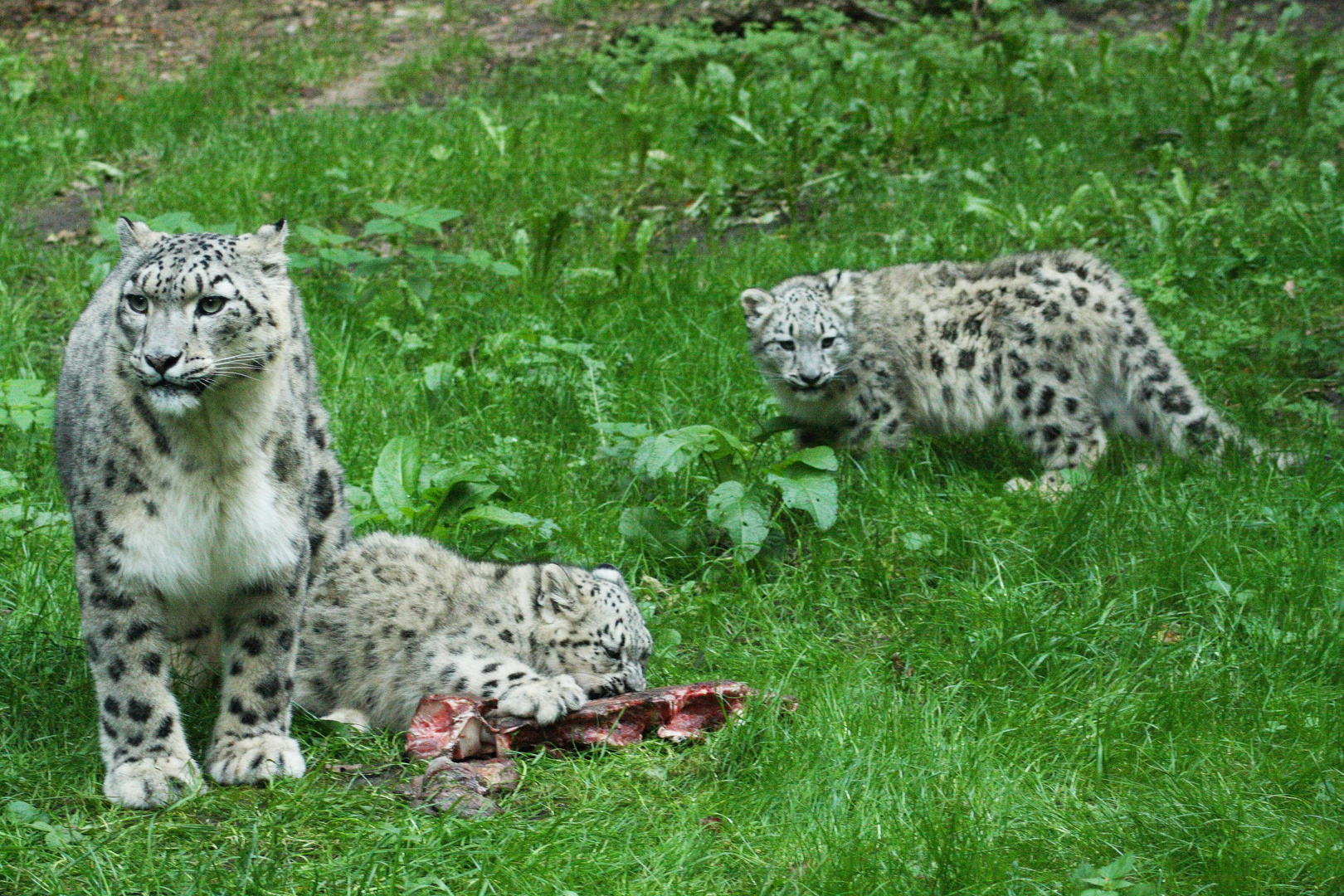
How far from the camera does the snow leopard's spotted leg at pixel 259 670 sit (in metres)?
4.70

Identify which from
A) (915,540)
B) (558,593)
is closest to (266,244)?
(558,593)

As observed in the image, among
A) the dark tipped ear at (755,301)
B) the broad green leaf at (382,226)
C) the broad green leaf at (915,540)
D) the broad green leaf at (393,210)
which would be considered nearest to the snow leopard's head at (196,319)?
the broad green leaf at (915,540)

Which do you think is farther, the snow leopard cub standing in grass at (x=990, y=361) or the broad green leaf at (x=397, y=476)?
the snow leopard cub standing in grass at (x=990, y=361)

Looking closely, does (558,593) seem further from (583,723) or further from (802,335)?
(802,335)

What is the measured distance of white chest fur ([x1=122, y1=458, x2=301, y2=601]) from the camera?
4426 millimetres

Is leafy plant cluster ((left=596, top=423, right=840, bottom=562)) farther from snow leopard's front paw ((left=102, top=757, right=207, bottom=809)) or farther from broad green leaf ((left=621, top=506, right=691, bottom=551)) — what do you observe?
snow leopard's front paw ((left=102, top=757, right=207, bottom=809))

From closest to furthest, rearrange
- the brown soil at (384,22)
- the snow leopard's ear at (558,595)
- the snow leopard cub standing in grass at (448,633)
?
1. the snow leopard cub standing in grass at (448,633)
2. the snow leopard's ear at (558,595)
3. the brown soil at (384,22)

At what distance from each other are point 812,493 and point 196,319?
2.88 m

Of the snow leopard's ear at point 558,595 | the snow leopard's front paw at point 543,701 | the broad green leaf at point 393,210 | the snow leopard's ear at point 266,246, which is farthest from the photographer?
the broad green leaf at point 393,210

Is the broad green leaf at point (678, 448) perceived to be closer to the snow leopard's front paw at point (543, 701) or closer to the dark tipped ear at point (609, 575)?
the dark tipped ear at point (609, 575)

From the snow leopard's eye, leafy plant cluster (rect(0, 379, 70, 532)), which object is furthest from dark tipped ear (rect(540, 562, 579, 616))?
leafy plant cluster (rect(0, 379, 70, 532))

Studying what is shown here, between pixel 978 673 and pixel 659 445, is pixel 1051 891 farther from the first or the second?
pixel 659 445

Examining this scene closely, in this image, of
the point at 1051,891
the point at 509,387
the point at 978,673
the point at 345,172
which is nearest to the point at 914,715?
the point at 978,673

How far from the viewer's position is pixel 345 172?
34.4ft
